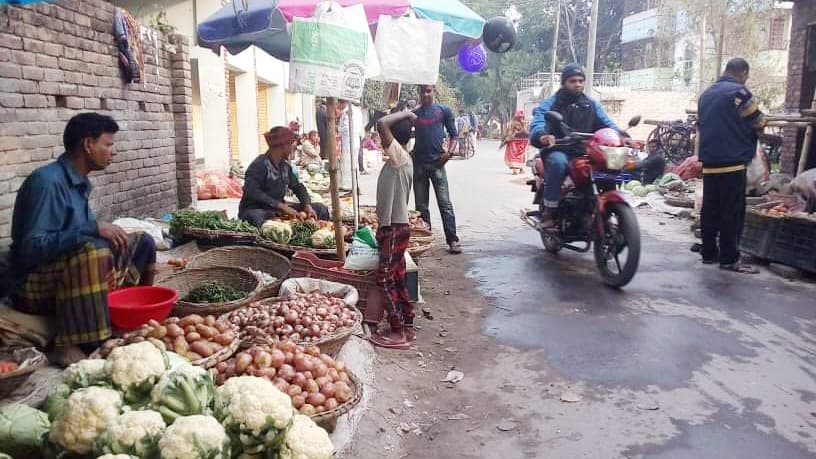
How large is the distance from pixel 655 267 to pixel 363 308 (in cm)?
359

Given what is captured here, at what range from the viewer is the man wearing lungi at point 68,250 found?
3381mm

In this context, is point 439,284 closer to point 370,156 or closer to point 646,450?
point 646,450

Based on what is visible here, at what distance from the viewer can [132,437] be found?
2201 mm

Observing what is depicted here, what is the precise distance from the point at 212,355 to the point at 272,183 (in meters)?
3.49


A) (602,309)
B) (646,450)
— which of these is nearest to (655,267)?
(602,309)

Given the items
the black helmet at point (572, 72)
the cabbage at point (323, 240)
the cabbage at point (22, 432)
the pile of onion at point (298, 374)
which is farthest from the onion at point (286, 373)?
the black helmet at point (572, 72)

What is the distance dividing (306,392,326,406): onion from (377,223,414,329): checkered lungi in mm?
1665

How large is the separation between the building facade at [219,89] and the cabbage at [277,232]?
259 cm

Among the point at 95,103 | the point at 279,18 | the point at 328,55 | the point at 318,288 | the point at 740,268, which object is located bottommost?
the point at 740,268

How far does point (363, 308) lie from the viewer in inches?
198

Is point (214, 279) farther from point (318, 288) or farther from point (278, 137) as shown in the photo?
point (278, 137)

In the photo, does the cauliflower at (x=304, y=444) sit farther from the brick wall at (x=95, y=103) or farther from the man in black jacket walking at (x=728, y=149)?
the man in black jacket walking at (x=728, y=149)

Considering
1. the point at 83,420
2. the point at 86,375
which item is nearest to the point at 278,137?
the point at 86,375

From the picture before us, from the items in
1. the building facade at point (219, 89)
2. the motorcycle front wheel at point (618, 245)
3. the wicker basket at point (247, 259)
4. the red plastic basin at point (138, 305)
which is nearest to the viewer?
the red plastic basin at point (138, 305)
